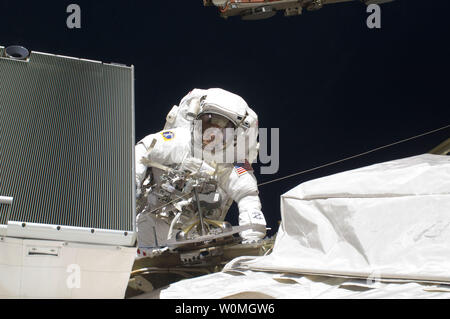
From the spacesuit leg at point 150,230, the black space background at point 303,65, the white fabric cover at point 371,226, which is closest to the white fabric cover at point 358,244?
the white fabric cover at point 371,226

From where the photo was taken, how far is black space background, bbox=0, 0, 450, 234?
18.4 ft

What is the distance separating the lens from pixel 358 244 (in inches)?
92.9

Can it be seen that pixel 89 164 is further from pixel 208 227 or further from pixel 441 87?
pixel 441 87

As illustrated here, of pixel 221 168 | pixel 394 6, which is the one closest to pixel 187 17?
pixel 394 6

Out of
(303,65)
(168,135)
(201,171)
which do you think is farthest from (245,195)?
(303,65)

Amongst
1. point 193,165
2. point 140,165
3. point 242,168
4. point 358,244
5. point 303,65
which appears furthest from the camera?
point 303,65

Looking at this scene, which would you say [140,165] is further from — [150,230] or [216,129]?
[216,129]

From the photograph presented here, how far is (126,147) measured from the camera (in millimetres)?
2447

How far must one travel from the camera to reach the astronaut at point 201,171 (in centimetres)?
368

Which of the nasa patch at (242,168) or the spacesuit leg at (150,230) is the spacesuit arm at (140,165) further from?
the nasa patch at (242,168)

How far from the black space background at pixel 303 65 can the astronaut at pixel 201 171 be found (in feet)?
5.88

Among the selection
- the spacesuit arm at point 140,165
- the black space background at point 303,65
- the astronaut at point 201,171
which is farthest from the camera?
the black space background at point 303,65

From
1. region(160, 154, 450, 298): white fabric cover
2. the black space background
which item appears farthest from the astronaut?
the black space background

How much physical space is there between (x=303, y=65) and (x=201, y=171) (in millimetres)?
2560
